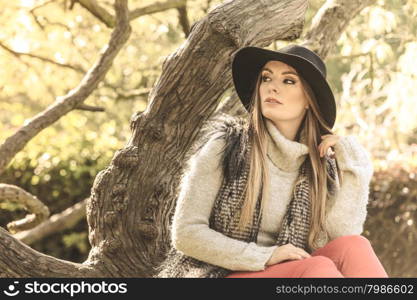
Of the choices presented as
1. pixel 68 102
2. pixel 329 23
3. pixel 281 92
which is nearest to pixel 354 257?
pixel 281 92

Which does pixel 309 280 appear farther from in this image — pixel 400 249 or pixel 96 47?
pixel 96 47

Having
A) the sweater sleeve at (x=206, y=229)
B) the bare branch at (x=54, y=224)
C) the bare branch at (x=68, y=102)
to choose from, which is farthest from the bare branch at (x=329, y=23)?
the bare branch at (x=54, y=224)

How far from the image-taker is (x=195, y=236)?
2.55m

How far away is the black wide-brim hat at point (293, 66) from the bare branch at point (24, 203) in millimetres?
1727

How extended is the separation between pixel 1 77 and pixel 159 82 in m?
2.99

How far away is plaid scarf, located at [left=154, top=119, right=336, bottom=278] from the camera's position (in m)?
2.63

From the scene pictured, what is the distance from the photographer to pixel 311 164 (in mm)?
2781

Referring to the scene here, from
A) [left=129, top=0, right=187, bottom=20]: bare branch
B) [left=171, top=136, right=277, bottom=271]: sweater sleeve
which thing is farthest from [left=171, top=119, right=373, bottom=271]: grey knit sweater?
[left=129, top=0, right=187, bottom=20]: bare branch

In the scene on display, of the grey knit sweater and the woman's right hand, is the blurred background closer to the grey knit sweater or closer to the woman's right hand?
the grey knit sweater

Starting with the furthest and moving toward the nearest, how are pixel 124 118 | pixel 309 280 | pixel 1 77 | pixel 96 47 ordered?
pixel 124 118 → pixel 96 47 → pixel 1 77 → pixel 309 280

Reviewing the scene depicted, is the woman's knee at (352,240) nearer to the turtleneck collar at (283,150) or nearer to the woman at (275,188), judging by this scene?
the woman at (275,188)

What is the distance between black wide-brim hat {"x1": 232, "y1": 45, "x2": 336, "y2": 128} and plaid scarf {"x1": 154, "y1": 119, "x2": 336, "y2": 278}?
0.25 m

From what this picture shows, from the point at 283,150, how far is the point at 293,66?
31cm

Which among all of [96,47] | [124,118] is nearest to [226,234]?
[96,47]
